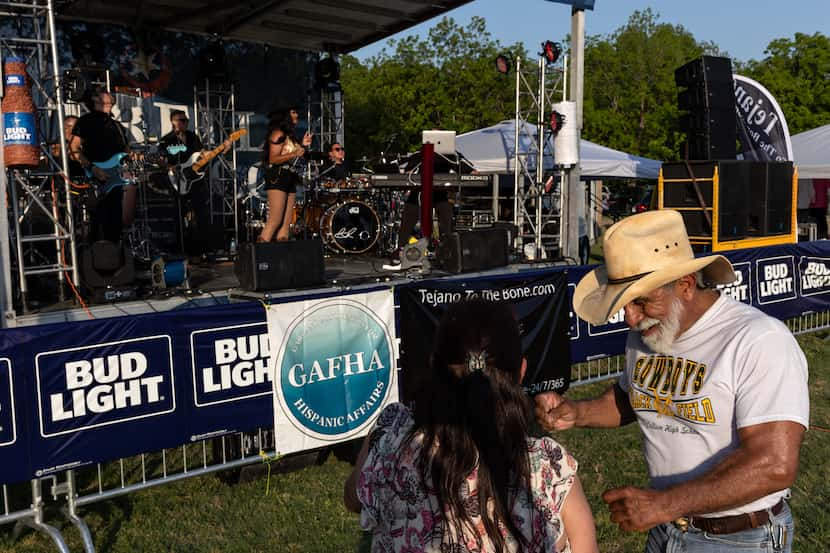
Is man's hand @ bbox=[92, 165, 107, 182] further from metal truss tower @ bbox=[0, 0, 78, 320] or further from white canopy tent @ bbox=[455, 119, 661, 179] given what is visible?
white canopy tent @ bbox=[455, 119, 661, 179]

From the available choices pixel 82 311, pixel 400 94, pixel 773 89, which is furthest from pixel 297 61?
pixel 773 89

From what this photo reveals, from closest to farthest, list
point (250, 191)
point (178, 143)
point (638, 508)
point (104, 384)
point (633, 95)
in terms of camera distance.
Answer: point (638, 508) → point (104, 384) → point (178, 143) → point (250, 191) → point (633, 95)

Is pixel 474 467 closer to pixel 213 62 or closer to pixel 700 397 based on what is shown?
pixel 700 397

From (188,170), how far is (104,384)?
861cm

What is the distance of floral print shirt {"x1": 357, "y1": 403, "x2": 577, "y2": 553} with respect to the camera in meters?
1.85

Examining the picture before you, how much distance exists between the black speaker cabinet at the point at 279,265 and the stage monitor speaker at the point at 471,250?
186cm

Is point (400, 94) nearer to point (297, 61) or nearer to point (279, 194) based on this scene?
point (297, 61)

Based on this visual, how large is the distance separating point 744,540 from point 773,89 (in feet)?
123

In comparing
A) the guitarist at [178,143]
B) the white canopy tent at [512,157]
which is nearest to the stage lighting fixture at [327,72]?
the white canopy tent at [512,157]

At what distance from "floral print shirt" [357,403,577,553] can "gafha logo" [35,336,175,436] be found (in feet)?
9.02

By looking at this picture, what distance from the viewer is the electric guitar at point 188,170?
12164 millimetres

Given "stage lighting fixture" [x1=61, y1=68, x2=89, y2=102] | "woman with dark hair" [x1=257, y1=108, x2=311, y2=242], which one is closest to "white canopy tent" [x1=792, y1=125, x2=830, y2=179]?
"woman with dark hair" [x1=257, y1=108, x2=311, y2=242]

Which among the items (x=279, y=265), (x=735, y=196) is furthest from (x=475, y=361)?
(x=735, y=196)

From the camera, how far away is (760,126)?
13.1 metres
